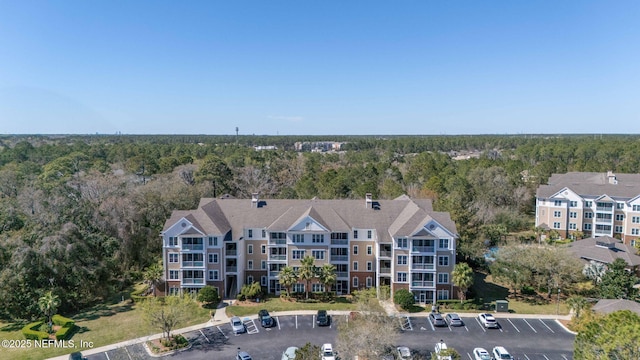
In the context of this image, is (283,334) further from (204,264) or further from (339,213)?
(339,213)

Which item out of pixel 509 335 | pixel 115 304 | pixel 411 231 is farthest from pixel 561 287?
pixel 115 304

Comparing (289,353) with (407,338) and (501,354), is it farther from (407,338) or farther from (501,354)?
(501,354)

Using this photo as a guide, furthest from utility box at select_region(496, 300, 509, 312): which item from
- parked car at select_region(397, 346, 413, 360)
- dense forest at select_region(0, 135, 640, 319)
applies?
parked car at select_region(397, 346, 413, 360)

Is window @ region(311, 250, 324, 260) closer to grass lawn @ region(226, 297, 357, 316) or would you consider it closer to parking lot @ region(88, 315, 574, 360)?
grass lawn @ region(226, 297, 357, 316)

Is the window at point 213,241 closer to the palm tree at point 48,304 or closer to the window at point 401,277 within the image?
the palm tree at point 48,304

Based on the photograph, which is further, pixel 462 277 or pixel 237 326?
pixel 462 277

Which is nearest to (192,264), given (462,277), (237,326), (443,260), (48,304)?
(237,326)

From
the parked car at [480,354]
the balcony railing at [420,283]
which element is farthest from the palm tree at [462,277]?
the parked car at [480,354]
